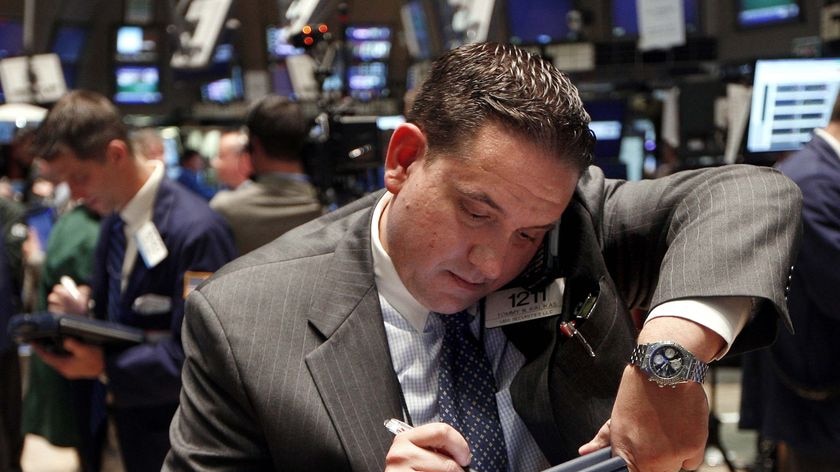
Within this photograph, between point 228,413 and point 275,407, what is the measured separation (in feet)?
0.30

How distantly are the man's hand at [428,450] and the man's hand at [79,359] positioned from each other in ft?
6.39

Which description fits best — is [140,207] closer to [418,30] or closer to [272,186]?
[272,186]

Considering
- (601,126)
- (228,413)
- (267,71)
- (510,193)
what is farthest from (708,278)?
(267,71)

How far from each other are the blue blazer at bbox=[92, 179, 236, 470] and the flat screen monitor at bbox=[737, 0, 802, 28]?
5317 mm

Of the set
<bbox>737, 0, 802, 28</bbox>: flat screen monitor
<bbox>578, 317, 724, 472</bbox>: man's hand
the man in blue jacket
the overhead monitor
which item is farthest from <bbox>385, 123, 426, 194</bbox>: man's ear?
<bbox>737, 0, 802, 28</bbox>: flat screen monitor

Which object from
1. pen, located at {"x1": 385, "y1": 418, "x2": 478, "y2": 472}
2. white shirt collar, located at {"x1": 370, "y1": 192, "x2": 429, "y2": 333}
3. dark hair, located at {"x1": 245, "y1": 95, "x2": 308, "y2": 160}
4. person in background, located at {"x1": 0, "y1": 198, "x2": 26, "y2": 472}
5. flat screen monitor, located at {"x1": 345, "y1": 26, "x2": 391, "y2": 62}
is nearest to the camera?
pen, located at {"x1": 385, "y1": 418, "x2": 478, "y2": 472}

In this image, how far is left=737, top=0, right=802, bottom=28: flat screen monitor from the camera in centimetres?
716

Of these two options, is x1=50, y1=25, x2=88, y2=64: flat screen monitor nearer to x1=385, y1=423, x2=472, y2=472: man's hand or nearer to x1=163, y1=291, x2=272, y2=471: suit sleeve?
x1=163, y1=291, x2=272, y2=471: suit sleeve

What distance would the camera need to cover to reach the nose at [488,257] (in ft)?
4.94

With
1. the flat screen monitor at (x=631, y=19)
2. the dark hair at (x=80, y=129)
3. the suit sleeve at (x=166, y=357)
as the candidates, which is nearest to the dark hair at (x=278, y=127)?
the dark hair at (x=80, y=129)

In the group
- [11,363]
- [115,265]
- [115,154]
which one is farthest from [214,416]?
[11,363]

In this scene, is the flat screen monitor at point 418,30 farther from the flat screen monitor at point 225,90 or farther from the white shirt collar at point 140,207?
the flat screen monitor at point 225,90

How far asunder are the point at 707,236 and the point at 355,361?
57 cm

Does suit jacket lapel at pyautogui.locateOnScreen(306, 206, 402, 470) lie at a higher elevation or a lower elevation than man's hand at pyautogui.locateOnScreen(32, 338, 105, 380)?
higher
